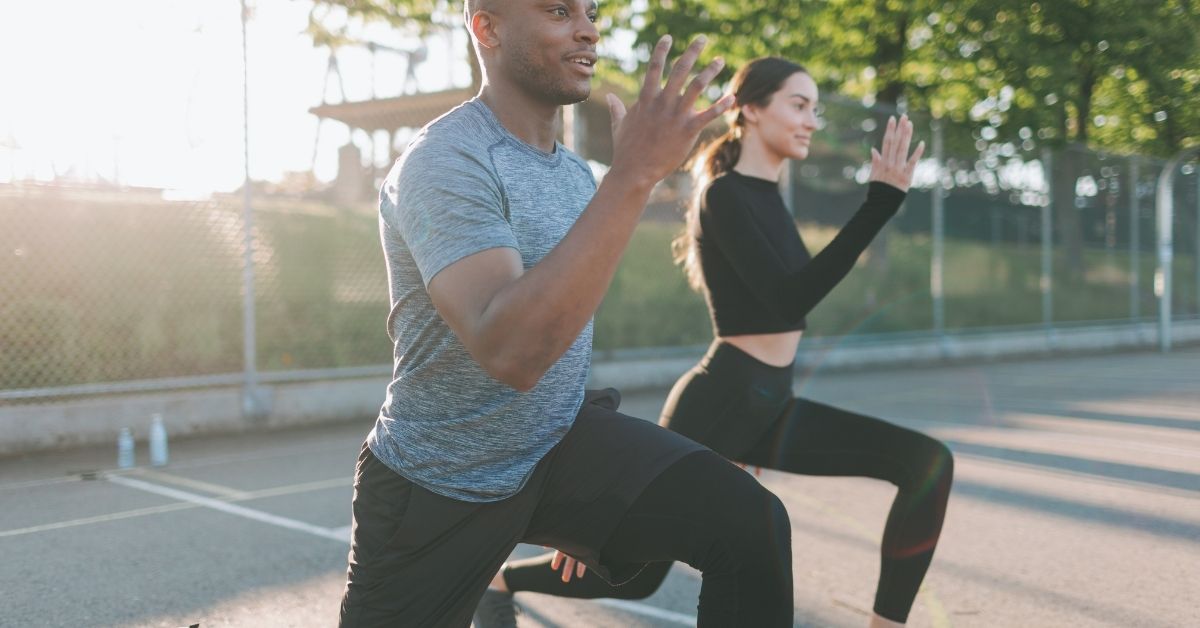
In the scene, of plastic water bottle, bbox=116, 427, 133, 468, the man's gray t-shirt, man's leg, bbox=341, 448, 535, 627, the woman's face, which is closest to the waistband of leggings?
the woman's face

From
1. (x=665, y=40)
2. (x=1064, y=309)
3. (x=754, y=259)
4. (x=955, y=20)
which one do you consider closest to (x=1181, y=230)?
(x=1064, y=309)

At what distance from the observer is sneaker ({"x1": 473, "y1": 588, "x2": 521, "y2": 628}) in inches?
131

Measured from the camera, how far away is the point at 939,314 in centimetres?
1600

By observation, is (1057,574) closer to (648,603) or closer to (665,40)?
(648,603)

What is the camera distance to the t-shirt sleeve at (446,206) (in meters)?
1.84

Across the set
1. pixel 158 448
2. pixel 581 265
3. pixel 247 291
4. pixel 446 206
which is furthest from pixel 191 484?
pixel 581 265

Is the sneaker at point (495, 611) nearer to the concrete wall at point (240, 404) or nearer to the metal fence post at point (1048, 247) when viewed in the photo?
the concrete wall at point (240, 404)

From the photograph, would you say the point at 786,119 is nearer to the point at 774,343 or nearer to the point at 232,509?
the point at 774,343

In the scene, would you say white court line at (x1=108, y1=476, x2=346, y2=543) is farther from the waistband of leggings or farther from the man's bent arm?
the man's bent arm

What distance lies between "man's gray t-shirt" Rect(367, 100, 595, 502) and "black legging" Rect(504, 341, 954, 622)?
3.63ft

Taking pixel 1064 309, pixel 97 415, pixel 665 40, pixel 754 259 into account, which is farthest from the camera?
pixel 1064 309

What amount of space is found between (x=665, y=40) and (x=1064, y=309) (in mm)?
18912

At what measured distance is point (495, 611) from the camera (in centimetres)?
335

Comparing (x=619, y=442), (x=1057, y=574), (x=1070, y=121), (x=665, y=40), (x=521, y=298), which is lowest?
(x=1057, y=574)
